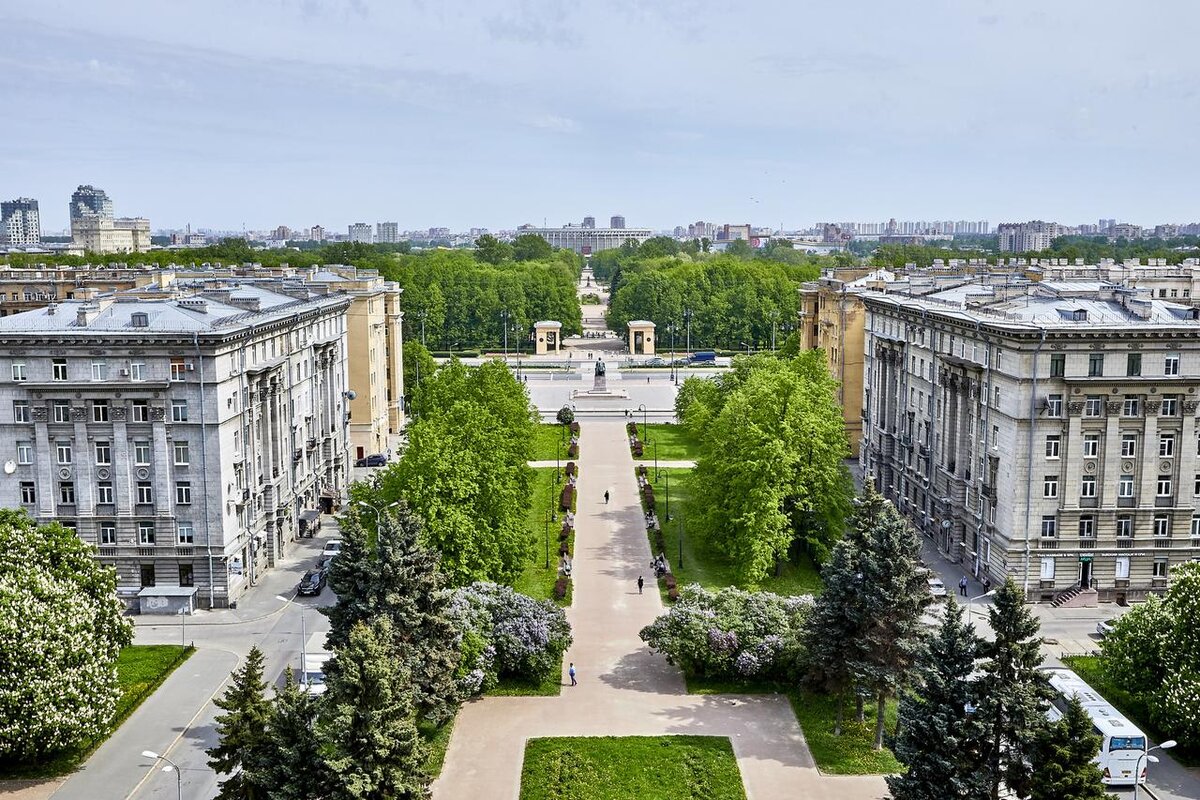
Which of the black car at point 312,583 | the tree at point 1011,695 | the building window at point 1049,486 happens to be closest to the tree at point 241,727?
the tree at point 1011,695

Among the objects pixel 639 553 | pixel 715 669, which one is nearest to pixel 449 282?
pixel 639 553

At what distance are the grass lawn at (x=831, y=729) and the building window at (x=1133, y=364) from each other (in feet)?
75.7

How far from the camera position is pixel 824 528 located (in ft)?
211

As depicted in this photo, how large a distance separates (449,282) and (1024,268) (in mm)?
94074

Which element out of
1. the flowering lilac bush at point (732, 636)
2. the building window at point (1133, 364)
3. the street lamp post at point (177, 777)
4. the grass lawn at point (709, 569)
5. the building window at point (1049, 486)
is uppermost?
the building window at point (1133, 364)

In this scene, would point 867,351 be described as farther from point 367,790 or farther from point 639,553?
point 367,790

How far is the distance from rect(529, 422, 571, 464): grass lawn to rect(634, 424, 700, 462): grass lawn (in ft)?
24.5

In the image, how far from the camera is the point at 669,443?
104625 millimetres

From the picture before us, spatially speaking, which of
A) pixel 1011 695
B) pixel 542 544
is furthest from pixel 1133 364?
pixel 542 544

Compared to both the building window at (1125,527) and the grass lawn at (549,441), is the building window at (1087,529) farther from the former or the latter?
the grass lawn at (549,441)

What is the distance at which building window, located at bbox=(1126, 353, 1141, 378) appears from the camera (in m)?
56.8

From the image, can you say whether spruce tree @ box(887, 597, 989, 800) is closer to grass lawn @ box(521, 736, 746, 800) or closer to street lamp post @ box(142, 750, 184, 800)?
grass lawn @ box(521, 736, 746, 800)

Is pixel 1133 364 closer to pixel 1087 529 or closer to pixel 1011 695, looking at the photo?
pixel 1087 529

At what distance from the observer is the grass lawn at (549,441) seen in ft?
321
